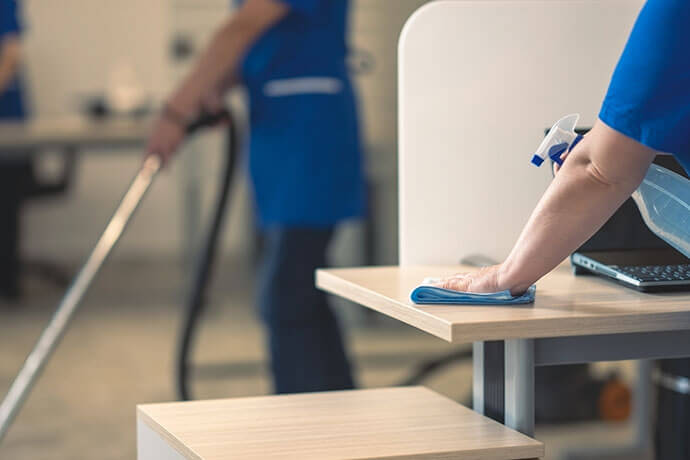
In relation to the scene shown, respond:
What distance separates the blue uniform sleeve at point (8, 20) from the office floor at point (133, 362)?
3.49 feet

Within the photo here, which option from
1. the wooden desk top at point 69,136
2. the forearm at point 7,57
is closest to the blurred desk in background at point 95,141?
the wooden desk top at point 69,136

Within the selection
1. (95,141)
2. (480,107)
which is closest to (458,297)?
(480,107)

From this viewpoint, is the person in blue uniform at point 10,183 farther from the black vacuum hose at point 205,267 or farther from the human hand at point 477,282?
the human hand at point 477,282

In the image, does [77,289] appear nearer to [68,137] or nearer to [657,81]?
[657,81]

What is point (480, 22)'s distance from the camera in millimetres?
1479

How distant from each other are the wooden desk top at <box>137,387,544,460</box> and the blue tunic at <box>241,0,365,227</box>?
0.98 metres

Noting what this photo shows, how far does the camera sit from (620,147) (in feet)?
3.36

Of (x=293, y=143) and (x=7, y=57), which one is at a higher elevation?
(x=7, y=57)

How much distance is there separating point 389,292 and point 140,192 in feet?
3.11

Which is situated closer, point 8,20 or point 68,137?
point 68,137

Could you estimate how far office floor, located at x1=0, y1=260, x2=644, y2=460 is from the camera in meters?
2.69

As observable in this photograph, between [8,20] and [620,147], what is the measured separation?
11.8ft

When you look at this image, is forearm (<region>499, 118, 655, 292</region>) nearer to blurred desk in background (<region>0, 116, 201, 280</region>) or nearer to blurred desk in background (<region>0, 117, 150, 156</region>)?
blurred desk in background (<region>0, 116, 201, 280</region>)

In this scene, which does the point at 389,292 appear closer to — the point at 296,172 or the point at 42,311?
the point at 296,172
